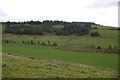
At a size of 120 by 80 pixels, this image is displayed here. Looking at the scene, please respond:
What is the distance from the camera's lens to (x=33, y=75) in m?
19.6

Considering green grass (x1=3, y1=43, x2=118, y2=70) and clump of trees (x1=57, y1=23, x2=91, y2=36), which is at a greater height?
clump of trees (x1=57, y1=23, x2=91, y2=36)

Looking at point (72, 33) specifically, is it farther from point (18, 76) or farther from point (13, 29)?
point (18, 76)

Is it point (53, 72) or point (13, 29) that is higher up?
point (13, 29)

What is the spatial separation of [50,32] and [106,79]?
114m

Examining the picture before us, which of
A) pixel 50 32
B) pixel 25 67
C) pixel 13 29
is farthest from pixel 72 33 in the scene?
pixel 25 67

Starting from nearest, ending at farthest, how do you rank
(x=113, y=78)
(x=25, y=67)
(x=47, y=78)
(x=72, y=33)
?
(x=47, y=78) → (x=113, y=78) → (x=25, y=67) → (x=72, y=33)

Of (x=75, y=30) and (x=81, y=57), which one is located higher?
(x=75, y=30)

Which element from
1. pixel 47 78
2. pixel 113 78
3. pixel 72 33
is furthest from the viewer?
pixel 72 33

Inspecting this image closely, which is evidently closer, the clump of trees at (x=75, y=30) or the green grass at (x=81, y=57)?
the green grass at (x=81, y=57)

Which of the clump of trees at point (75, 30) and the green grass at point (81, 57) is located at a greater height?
the clump of trees at point (75, 30)

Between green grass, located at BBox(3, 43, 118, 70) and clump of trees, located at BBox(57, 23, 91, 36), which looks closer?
green grass, located at BBox(3, 43, 118, 70)

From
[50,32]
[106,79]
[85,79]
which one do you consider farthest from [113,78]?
[50,32]

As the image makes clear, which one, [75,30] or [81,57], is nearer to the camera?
[81,57]

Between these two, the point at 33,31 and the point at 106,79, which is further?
the point at 33,31
